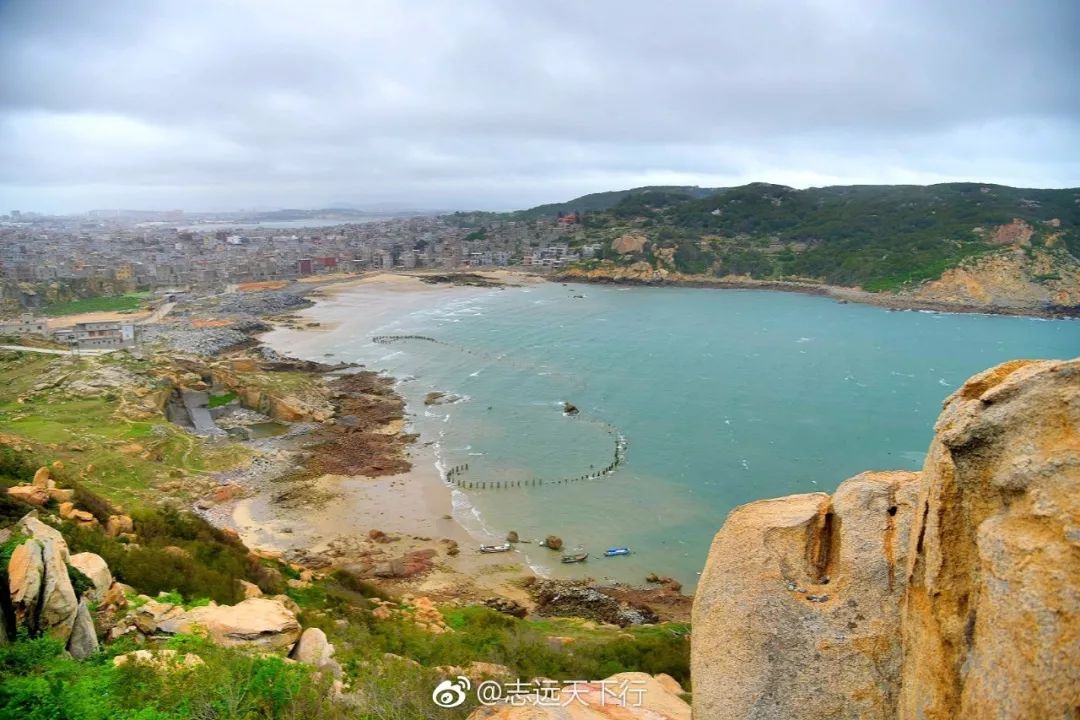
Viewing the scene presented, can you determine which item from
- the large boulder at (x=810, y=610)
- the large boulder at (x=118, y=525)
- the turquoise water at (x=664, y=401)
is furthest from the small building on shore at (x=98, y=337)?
the large boulder at (x=810, y=610)

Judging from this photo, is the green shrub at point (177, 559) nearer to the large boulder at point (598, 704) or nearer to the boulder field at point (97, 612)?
the boulder field at point (97, 612)

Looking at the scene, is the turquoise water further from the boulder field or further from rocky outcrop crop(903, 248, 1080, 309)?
the boulder field

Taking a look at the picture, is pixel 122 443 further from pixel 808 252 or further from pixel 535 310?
pixel 808 252

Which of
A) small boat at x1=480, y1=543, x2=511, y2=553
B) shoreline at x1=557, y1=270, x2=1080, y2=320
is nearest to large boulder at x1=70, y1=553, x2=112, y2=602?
small boat at x1=480, y1=543, x2=511, y2=553

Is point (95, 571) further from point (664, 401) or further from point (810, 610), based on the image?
point (664, 401)

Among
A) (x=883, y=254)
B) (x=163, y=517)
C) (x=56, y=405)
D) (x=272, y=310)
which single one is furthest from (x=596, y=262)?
(x=163, y=517)

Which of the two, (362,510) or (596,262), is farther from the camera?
(596,262)
